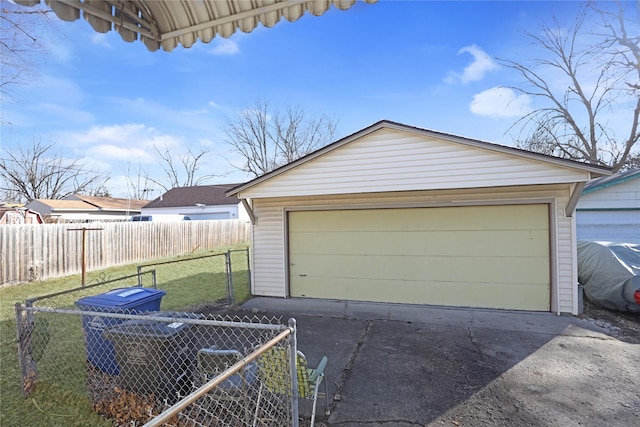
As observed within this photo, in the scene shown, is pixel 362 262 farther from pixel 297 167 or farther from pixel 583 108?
pixel 583 108

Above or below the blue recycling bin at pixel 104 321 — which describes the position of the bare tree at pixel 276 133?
above

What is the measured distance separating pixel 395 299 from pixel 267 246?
10.5ft

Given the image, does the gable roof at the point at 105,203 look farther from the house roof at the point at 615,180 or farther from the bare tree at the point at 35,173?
the house roof at the point at 615,180

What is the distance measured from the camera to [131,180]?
34969 millimetres

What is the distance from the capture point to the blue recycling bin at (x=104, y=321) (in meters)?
3.51

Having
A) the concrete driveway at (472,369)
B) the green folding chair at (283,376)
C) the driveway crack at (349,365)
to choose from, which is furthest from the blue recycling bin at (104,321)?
the driveway crack at (349,365)

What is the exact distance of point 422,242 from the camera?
6605 millimetres

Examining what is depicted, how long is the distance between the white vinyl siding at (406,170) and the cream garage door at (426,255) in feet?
3.16

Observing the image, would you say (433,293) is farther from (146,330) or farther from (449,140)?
(146,330)

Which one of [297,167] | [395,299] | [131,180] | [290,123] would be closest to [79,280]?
[297,167]

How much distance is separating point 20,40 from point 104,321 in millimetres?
5428

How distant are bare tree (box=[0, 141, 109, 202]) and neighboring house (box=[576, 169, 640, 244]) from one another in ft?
120

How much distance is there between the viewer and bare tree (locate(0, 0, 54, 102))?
4527 mm

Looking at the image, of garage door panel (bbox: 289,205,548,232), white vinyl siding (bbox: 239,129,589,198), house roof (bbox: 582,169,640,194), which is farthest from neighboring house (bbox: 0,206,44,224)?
house roof (bbox: 582,169,640,194)
